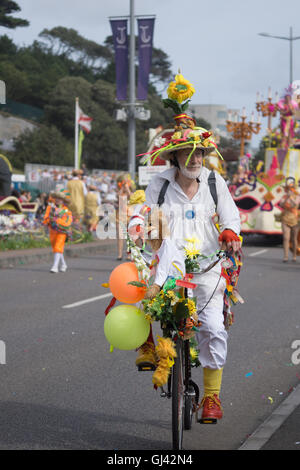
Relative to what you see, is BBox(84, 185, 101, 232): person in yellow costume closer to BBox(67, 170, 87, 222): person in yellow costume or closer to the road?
BBox(67, 170, 87, 222): person in yellow costume

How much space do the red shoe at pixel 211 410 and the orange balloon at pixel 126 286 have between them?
780 millimetres

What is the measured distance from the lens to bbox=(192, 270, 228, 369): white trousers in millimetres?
4527

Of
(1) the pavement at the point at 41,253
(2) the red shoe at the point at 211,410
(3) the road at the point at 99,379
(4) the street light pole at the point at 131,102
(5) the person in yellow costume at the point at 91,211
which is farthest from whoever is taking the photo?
(4) the street light pole at the point at 131,102

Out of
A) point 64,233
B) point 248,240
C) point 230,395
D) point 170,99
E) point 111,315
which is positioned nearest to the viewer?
point 111,315

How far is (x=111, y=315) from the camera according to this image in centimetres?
427

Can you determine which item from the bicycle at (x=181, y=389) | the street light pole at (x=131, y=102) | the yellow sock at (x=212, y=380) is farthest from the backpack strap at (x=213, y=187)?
the street light pole at (x=131, y=102)

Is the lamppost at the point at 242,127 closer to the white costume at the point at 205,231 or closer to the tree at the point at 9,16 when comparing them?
the white costume at the point at 205,231

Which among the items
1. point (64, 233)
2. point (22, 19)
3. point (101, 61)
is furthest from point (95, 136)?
point (64, 233)

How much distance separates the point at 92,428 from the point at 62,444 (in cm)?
38

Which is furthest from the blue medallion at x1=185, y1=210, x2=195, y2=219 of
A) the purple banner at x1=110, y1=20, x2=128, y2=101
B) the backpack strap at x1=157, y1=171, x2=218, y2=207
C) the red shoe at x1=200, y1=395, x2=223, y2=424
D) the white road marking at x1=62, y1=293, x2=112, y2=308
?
the purple banner at x1=110, y1=20, x2=128, y2=101

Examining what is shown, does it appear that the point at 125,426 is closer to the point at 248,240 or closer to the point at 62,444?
the point at 62,444

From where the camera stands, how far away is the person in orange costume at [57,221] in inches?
545

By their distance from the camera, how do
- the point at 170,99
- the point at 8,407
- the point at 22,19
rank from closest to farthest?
the point at 170,99 → the point at 8,407 → the point at 22,19

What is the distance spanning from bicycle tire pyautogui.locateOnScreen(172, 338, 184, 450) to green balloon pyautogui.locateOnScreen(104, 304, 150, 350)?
214mm
